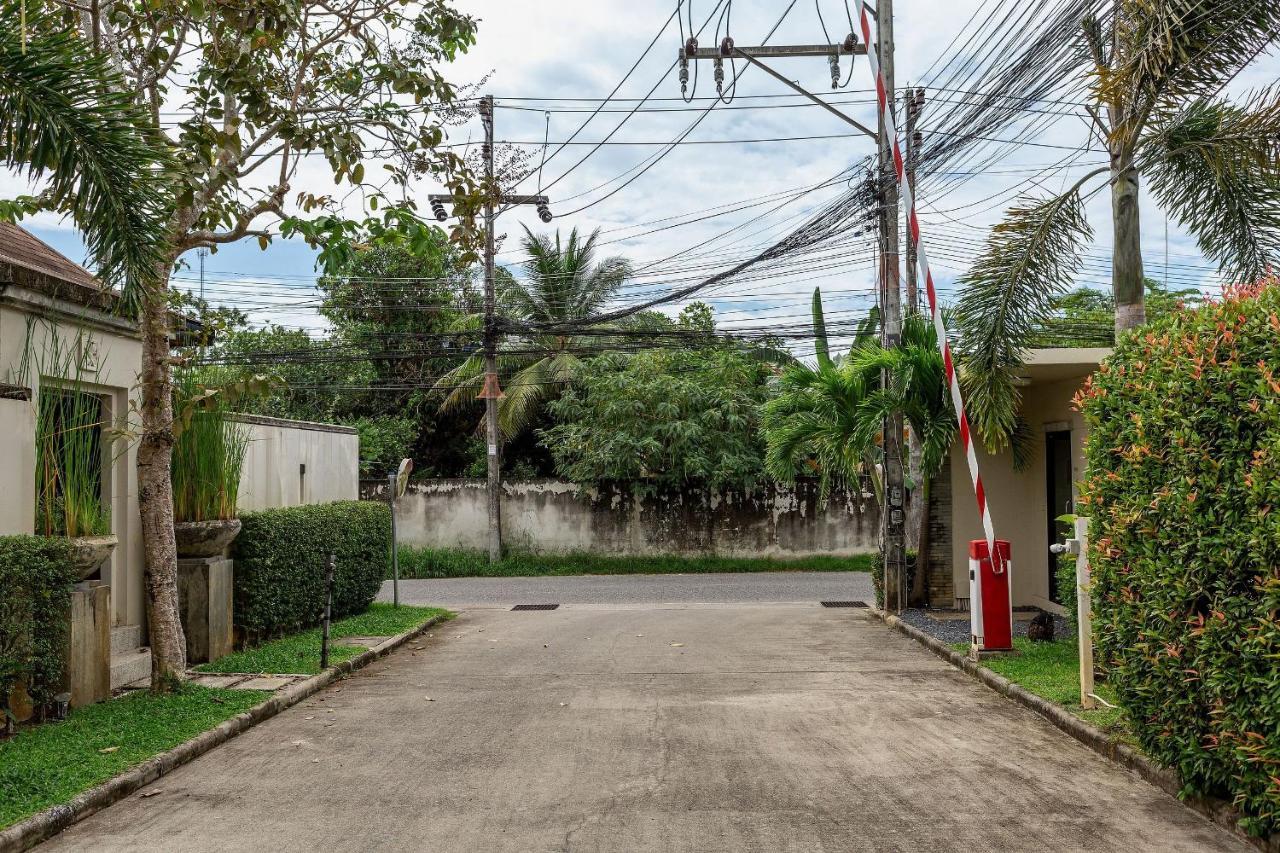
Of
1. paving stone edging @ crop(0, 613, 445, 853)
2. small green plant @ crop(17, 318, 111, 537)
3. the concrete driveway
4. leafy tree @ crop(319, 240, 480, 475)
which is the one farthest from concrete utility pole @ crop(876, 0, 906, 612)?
leafy tree @ crop(319, 240, 480, 475)

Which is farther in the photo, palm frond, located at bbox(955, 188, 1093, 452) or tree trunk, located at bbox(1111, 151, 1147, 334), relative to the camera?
palm frond, located at bbox(955, 188, 1093, 452)

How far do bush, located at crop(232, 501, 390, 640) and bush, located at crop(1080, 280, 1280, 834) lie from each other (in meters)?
8.10

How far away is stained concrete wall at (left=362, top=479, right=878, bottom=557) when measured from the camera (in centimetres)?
2519

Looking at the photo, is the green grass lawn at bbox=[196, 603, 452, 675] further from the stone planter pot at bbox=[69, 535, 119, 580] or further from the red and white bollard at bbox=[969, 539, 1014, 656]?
the red and white bollard at bbox=[969, 539, 1014, 656]

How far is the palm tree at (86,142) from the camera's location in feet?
22.4

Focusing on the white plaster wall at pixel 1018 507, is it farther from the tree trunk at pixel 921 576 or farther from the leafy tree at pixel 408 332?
the leafy tree at pixel 408 332

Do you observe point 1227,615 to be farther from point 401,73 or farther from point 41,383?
point 41,383

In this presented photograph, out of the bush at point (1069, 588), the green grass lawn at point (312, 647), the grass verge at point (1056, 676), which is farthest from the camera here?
the green grass lawn at point (312, 647)

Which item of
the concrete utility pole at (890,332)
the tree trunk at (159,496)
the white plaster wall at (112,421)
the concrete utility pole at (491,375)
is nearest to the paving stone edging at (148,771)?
the tree trunk at (159,496)

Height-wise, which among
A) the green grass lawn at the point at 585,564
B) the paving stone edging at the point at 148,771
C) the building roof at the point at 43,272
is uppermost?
the building roof at the point at 43,272

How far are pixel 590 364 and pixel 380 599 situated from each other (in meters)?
9.10

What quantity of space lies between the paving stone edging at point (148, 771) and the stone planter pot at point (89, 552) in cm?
159

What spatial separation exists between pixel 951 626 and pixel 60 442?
965cm

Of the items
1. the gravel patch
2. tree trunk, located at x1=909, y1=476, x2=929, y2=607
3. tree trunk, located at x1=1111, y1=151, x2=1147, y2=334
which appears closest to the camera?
tree trunk, located at x1=1111, y1=151, x2=1147, y2=334
